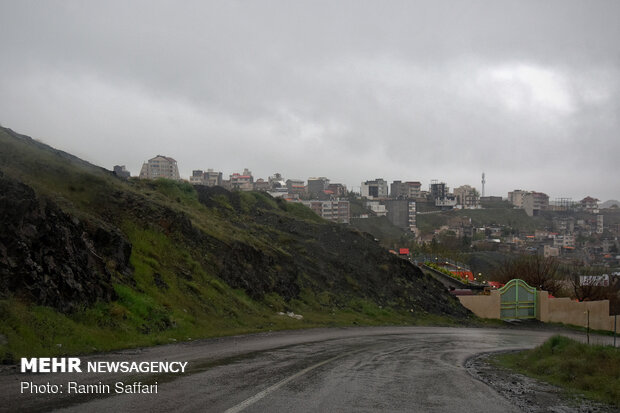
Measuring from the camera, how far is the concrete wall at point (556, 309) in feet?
143

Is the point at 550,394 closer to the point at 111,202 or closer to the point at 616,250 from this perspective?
the point at 111,202

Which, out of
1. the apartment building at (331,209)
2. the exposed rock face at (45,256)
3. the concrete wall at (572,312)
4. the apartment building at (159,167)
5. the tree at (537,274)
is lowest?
the concrete wall at (572,312)

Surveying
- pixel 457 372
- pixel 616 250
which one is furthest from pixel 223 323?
pixel 616 250

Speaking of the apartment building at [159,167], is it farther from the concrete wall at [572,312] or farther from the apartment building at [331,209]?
the concrete wall at [572,312]

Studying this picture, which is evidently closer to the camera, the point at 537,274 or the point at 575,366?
the point at 575,366

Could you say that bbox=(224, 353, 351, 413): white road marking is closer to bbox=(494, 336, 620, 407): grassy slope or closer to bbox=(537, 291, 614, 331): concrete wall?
bbox=(494, 336, 620, 407): grassy slope

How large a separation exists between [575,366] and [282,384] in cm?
786

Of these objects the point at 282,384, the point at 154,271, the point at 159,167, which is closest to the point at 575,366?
the point at 282,384

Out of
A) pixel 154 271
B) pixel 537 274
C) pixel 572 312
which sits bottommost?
pixel 572 312

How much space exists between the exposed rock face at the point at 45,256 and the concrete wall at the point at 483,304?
109 ft

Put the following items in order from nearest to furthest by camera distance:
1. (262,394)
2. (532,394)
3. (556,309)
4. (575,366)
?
(262,394) → (532,394) → (575,366) → (556,309)

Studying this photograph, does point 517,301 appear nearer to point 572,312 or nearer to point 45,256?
point 572,312

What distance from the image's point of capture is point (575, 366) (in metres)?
12.6

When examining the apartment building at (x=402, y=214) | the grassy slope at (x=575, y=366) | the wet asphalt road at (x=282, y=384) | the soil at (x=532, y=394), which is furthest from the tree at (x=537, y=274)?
the apartment building at (x=402, y=214)
